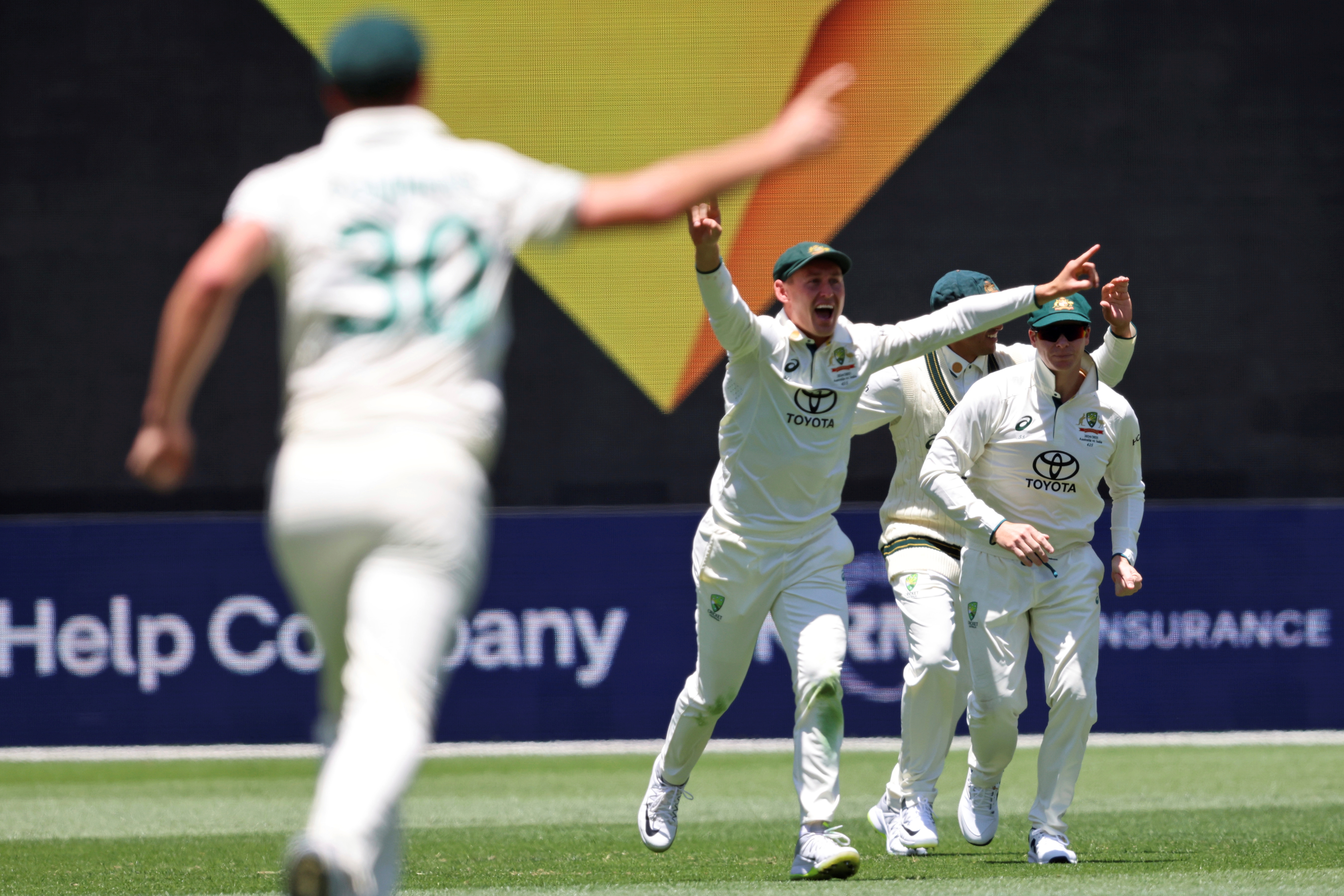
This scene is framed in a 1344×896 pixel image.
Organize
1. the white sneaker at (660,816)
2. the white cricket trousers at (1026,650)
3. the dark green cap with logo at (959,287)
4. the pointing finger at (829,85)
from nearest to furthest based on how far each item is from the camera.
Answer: the pointing finger at (829,85)
the white sneaker at (660,816)
the white cricket trousers at (1026,650)
the dark green cap with logo at (959,287)

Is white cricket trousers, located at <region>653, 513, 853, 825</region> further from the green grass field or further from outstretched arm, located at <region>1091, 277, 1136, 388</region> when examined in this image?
outstretched arm, located at <region>1091, 277, 1136, 388</region>

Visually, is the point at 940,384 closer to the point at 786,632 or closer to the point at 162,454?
the point at 786,632

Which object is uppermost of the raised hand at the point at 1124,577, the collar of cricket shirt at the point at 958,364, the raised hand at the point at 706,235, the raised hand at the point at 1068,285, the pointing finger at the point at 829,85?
the pointing finger at the point at 829,85

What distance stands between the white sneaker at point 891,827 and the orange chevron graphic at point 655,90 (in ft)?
19.6

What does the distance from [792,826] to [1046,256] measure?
6033 mm

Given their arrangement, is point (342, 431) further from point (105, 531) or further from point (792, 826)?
point (105, 531)

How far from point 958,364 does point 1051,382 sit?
0.73 meters

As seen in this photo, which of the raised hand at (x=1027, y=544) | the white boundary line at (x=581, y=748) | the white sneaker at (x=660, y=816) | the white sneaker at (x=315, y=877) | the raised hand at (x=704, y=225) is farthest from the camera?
the white boundary line at (x=581, y=748)

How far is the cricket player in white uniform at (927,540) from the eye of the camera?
6.83 meters

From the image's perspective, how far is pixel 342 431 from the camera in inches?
126

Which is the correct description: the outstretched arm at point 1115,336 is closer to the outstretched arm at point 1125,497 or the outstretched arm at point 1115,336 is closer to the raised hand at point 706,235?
the outstretched arm at point 1125,497

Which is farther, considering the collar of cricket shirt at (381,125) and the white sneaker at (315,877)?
the collar of cricket shirt at (381,125)

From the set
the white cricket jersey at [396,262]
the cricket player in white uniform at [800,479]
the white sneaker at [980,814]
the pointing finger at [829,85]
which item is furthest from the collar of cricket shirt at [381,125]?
the white sneaker at [980,814]

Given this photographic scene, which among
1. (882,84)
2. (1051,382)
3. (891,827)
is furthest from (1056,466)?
A: (882,84)
